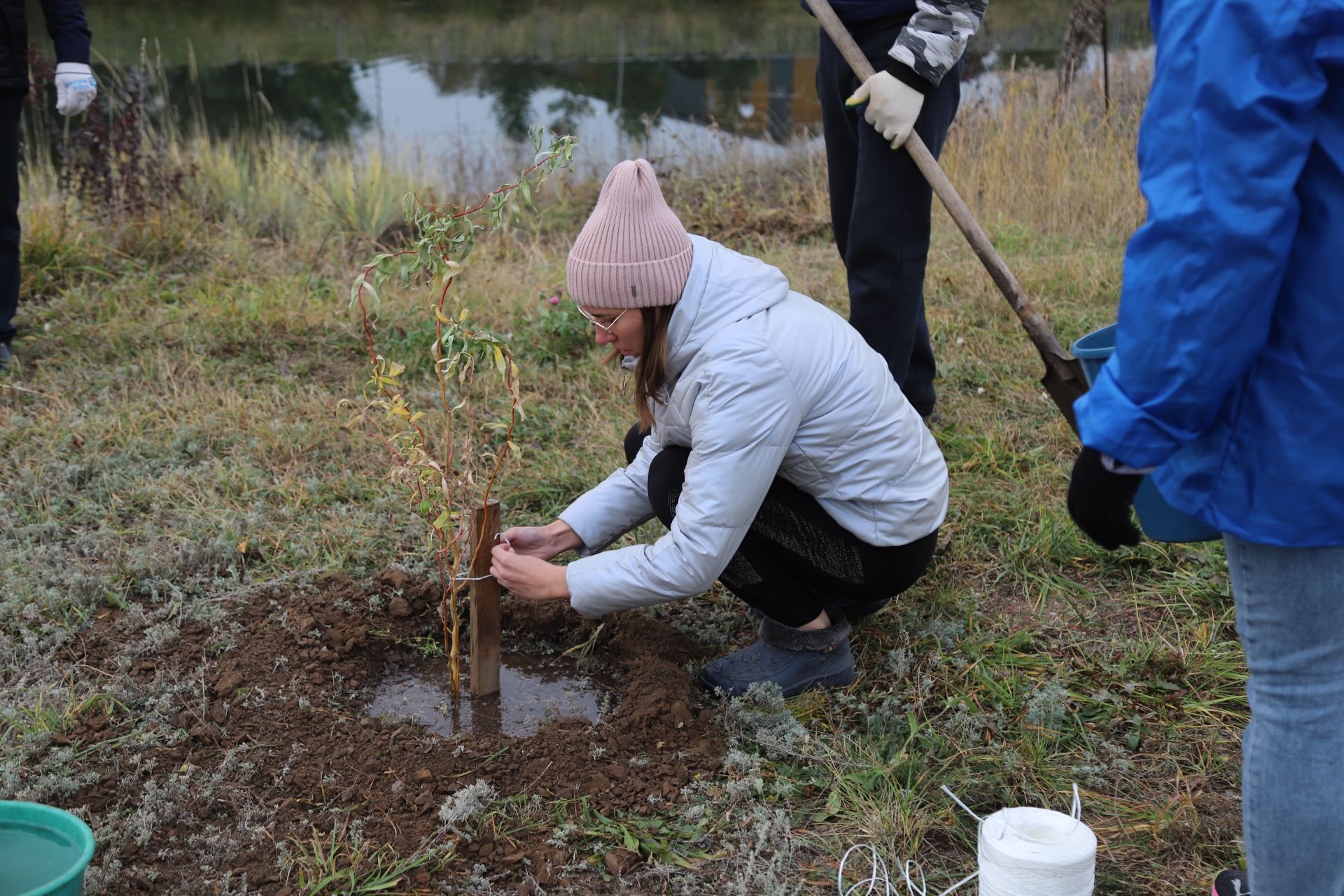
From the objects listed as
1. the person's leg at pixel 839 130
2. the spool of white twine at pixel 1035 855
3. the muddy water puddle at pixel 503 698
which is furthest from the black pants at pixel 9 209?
the spool of white twine at pixel 1035 855

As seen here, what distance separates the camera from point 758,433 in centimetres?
213

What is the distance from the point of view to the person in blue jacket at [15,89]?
4.27m

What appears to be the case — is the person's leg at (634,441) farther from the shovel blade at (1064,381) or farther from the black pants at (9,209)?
the black pants at (9,209)

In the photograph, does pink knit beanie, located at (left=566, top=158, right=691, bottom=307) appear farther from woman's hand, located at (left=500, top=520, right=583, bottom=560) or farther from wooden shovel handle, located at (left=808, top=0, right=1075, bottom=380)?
wooden shovel handle, located at (left=808, top=0, right=1075, bottom=380)

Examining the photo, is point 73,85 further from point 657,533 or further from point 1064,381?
point 1064,381

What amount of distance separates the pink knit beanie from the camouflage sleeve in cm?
113

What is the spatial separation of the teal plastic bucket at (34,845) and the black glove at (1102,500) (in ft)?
4.93

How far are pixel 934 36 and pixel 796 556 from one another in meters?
1.45

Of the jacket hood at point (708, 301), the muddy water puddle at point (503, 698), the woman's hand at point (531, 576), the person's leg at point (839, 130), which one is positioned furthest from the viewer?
the person's leg at point (839, 130)

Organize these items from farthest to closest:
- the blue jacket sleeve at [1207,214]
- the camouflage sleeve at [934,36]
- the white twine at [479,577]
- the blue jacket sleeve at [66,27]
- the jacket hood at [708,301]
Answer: the blue jacket sleeve at [66,27]
the camouflage sleeve at [934,36]
the white twine at [479,577]
the jacket hood at [708,301]
the blue jacket sleeve at [1207,214]

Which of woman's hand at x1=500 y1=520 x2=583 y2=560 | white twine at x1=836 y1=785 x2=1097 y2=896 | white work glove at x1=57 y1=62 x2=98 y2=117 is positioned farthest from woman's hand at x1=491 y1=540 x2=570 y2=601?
white work glove at x1=57 y1=62 x2=98 y2=117

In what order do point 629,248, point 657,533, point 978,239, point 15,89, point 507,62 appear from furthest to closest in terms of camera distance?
point 507,62 → point 15,89 → point 657,533 → point 978,239 → point 629,248

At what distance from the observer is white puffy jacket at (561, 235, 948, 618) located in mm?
2135

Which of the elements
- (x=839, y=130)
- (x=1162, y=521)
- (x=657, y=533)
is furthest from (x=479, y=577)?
(x=839, y=130)
